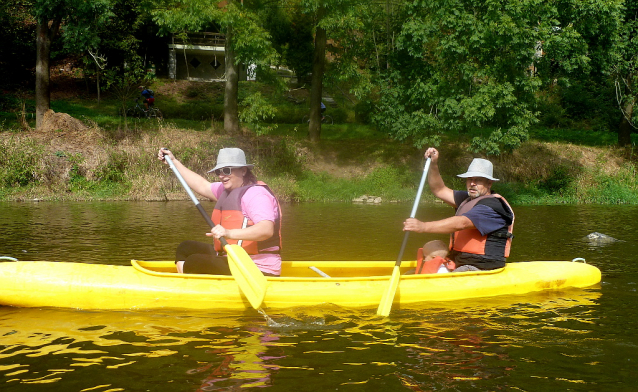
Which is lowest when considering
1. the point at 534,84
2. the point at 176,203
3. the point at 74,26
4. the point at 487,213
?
the point at 176,203

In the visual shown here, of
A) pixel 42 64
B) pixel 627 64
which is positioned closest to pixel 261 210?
pixel 42 64

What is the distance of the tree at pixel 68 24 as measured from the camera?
57.8 ft

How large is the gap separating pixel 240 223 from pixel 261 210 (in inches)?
11.9

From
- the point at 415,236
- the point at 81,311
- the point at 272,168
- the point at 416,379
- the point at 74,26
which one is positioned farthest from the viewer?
the point at 272,168

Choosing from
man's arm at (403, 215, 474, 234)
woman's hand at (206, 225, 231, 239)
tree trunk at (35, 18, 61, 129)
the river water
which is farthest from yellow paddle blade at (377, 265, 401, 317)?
tree trunk at (35, 18, 61, 129)

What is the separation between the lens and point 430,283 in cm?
658

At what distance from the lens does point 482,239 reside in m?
6.70

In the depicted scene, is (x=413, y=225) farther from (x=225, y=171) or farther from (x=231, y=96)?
(x=231, y=96)

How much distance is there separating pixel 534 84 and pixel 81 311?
586 inches

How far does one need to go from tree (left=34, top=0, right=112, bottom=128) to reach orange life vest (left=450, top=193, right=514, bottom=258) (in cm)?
1386

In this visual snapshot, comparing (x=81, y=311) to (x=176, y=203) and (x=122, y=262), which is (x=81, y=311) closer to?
(x=122, y=262)

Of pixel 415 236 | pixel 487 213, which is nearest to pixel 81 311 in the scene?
pixel 487 213

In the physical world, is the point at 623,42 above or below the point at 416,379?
above

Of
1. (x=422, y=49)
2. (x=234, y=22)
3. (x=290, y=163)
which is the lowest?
(x=290, y=163)
